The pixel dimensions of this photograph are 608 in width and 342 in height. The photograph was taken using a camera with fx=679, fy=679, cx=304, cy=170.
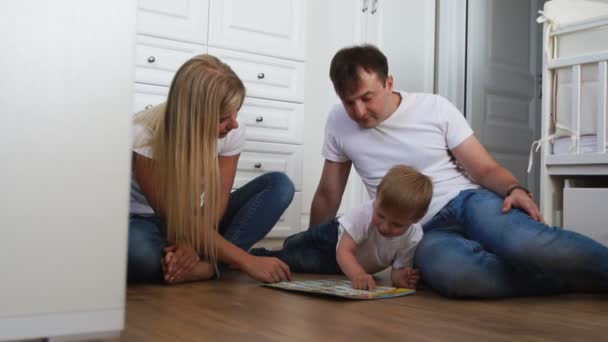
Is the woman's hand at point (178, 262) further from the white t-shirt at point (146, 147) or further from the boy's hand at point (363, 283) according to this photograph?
the boy's hand at point (363, 283)

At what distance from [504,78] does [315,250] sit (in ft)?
5.86

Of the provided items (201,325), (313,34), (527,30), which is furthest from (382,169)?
(527,30)

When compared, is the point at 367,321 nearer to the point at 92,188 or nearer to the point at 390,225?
the point at 390,225

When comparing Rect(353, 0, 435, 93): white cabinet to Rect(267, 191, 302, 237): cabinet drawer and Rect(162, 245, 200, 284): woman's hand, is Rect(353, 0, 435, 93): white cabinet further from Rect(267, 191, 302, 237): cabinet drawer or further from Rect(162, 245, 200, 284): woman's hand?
Rect(162, 245, 200, 284): woman's hand

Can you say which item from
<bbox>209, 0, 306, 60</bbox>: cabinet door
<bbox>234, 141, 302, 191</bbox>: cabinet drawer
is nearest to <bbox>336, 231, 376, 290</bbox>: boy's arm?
<bbox>234, 141, 302, 191</bbox>: cabinet drawer

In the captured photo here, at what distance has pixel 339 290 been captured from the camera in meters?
1.35

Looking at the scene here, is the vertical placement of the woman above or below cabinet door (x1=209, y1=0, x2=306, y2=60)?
below

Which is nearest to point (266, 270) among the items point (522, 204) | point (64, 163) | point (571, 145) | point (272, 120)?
point (522, 204)

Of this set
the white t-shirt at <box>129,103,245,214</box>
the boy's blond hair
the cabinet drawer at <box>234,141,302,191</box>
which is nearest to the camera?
the boy's blond hair

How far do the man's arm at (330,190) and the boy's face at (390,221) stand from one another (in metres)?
0.31

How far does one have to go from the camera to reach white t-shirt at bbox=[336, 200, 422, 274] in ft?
5.04

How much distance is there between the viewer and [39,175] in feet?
2.02

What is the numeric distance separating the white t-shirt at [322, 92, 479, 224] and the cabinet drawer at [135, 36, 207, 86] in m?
0.92

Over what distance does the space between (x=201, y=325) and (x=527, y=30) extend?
280cm
